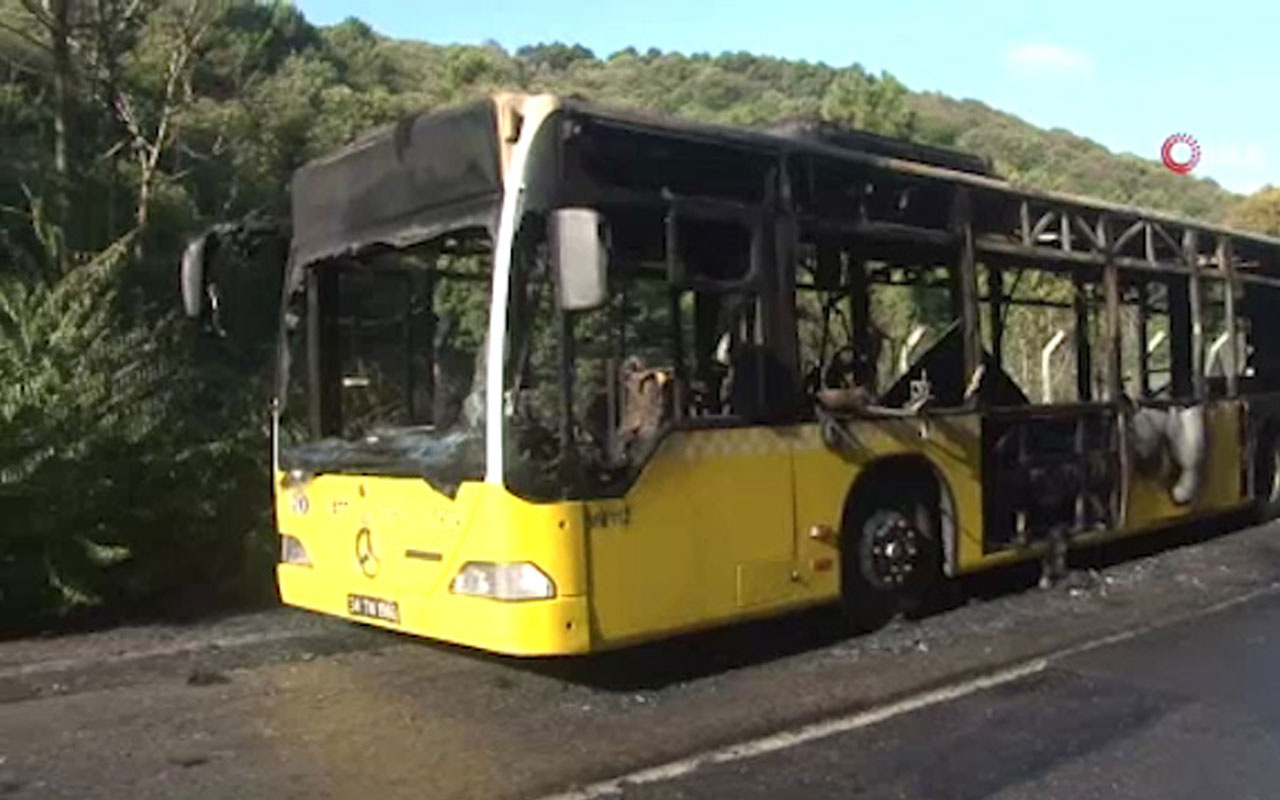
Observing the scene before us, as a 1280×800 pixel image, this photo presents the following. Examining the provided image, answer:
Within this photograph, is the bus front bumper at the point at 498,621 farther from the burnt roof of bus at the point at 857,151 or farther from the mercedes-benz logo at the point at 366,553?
the burnt roof of bus at the point at 857,151

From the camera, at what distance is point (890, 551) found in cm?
835

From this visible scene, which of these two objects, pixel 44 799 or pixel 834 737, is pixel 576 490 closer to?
pixel 834 737

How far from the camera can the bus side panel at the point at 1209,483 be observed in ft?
35.2

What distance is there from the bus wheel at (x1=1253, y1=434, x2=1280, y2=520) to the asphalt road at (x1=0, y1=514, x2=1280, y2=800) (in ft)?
12.8

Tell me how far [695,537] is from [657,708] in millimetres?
846


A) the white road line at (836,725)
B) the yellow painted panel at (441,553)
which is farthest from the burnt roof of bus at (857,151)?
the white road line at (836,725)

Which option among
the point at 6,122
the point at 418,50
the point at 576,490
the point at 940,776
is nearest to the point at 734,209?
the point at 576,490

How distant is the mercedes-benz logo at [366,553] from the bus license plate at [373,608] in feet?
0.46

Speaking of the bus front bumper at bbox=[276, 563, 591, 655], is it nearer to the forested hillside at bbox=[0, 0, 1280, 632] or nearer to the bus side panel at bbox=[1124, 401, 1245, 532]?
the forested hillside at bbox=[0, 0, 1280, 632]

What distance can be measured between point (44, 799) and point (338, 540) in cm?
220

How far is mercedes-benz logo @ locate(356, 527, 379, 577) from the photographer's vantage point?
7.21 m

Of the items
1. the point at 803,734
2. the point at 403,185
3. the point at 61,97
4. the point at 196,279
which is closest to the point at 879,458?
the point at 803,734

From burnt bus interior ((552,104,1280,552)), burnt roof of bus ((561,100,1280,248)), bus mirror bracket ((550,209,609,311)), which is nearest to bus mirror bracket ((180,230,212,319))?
burnt bus interior ((552,104,1280,552))

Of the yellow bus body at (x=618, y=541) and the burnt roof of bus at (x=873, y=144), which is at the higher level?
the burnt roof of bus at (x=873, y=144)
